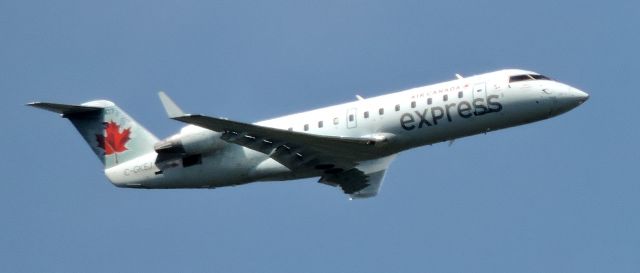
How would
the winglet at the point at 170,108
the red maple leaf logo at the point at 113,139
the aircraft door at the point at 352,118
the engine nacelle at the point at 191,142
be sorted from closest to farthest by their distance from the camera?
1. the winglet at the point at 170,108
2. the aircraft door at the point at 352,118
3. the engine nacelle at the point at 191,142
4. the red maple leaf logo at the point at 113,139

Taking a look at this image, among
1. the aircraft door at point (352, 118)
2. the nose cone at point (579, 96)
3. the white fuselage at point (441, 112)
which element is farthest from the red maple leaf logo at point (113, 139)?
the nose cone at point (579, 96)

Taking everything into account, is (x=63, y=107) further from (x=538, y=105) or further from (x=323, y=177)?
(x=538, y=105)

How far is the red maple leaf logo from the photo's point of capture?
1603 inches

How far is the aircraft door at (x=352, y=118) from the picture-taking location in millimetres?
36406

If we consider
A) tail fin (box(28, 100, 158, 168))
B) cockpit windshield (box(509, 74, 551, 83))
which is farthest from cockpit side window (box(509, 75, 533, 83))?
tail fin (box(28, 100, 158, 168))

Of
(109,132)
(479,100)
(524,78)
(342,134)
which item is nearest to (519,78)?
(524,78)

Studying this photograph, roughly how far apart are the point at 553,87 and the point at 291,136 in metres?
7.82

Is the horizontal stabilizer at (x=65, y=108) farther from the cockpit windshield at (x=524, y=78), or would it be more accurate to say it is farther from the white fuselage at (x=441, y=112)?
the cockpit windshield at (x=524, y=78)

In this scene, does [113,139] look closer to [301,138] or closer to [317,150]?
[317,150]

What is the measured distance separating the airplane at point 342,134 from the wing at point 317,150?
29mm

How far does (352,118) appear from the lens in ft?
120

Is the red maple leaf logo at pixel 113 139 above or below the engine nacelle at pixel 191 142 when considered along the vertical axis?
above

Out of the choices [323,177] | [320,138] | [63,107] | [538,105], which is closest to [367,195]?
[323,177]

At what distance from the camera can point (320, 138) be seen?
3559cm
